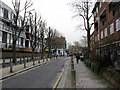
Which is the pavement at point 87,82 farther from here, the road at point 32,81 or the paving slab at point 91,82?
the road at point 32,81

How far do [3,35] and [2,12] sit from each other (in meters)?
5.44

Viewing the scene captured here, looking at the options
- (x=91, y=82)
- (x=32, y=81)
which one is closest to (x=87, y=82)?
(x=91, y=82)

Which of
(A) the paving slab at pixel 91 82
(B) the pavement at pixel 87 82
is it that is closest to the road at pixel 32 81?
(B) the pavement at pixel 87 82

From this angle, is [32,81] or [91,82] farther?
[32,81]

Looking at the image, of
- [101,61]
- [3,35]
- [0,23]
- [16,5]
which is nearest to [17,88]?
[101,61]

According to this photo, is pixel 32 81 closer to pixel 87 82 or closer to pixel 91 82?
pixel 87 82

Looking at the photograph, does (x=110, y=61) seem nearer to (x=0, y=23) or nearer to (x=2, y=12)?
(x=0, y=23)

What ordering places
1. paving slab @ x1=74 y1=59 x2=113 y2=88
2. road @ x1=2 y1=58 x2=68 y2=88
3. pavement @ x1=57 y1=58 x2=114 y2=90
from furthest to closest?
road @ x1=2 y1=58 x2=68 y2=88
paving slab @ x1=74 y1=59 x2=113 y2=88
pavement @ x1=57 y1=58 x2=114 y2=90

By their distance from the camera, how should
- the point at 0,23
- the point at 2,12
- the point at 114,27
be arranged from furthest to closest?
the point at 2,12 < the point at 0,23 < the point at 114,27

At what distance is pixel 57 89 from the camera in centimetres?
661

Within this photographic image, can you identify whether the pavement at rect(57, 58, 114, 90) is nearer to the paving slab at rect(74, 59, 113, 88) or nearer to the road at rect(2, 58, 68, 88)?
the paving slab at rect(74, 59, 113, 88)

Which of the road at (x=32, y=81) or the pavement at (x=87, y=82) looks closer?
the pavement at (x=87, y=82)

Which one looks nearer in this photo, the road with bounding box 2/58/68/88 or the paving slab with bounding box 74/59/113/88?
the paving slab with bounding box 74/59/113/88

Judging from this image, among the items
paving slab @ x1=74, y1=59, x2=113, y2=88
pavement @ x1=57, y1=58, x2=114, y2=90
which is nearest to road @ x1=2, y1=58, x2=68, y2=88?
pavement @ x1=57, y1=58, x2=114, y2=90
